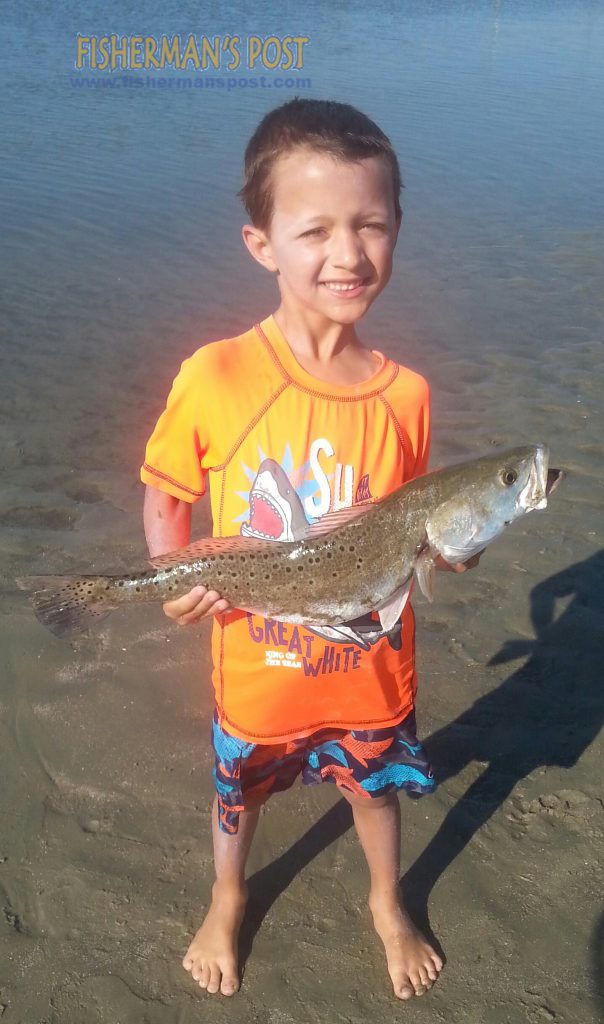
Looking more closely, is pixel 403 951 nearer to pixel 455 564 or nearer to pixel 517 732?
pixel 517 732

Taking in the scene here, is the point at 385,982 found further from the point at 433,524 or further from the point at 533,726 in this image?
the point at 433,524

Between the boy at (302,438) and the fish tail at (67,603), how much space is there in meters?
0.24

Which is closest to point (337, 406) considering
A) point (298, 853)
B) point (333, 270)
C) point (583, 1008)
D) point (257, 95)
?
point (333, 270)

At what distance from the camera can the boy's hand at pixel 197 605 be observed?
2.85m

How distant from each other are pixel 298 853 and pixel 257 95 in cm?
1835

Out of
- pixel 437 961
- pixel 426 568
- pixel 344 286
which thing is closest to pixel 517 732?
pixel 437 961

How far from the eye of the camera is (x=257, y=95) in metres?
18.9

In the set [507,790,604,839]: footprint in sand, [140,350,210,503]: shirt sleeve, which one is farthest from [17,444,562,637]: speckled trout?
[507,790,604,839]: footprint in sand

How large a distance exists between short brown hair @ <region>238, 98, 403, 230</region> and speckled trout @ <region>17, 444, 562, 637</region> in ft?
3.28

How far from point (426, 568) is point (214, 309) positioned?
835cm

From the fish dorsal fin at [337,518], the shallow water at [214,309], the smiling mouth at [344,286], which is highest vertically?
the smiling mouth at [344,286]

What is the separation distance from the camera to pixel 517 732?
460 centimetres

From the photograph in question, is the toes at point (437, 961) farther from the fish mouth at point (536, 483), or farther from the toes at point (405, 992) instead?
the fish mouth at point (536, 483)

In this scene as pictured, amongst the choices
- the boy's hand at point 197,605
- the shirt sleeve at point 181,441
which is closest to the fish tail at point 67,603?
the boy's hand at point 197,605
